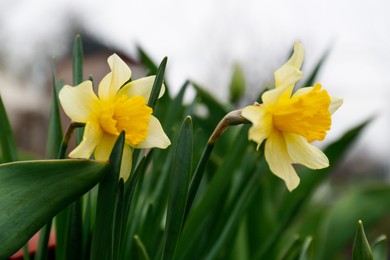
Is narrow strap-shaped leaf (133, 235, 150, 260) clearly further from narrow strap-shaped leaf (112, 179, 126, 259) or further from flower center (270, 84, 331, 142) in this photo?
flower center (270, 84, 331, 142)

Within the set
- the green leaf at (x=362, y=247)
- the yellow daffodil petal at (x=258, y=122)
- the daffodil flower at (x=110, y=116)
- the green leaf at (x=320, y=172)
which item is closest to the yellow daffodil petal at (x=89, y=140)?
the daffodil flower at (x=110, y=116)

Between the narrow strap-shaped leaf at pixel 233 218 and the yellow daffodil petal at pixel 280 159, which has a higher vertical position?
the yellow daffodil petal at pixel 280 159

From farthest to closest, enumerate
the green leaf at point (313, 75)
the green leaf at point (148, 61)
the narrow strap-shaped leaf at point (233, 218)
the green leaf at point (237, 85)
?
1. the green leaf at point (237, 85)
2. the green leaf at point (148, 61)
3. the green leaf at point (313, 75)
4. the narrow strap-shaped leaf at point (233, 218)

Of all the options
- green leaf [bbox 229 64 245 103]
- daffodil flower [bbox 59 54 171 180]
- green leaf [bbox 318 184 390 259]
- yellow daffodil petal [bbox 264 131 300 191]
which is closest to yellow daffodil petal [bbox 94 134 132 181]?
daffodil flower [bbox 59 54 171 180]

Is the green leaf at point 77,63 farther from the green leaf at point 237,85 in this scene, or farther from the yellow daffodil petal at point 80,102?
the green leaf at point 237,85

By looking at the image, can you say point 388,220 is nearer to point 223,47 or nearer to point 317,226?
point 317,226

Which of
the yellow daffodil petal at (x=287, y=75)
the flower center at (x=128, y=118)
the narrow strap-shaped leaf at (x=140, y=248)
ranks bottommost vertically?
the narrow strap-shaped leaf at (x=140, y=248)

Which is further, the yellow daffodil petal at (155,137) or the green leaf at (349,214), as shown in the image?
the green leaf at (349,214)
